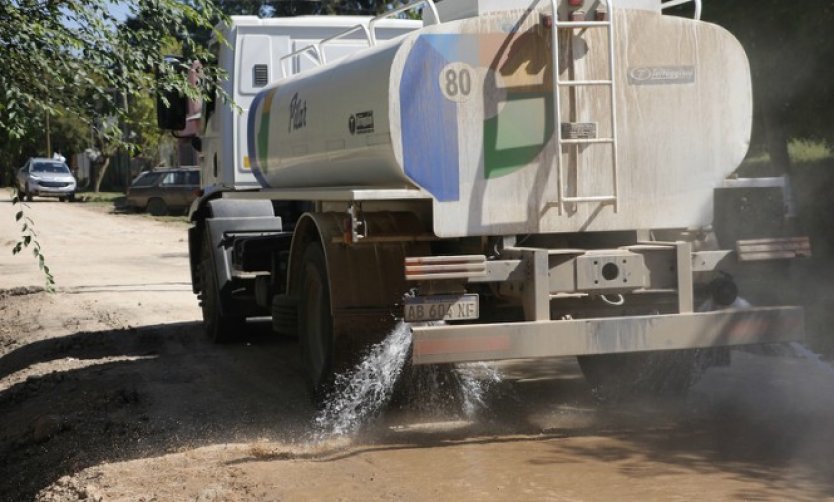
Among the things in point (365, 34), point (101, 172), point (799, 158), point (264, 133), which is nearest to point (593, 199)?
point (264, 133)

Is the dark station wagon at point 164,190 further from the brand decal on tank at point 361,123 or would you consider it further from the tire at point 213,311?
the brand decal on tank at point 361,123

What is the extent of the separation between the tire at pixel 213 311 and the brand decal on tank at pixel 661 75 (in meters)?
5.34

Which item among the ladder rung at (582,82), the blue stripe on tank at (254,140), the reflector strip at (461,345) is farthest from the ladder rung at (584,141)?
the blue stripe on tank at (254,140)

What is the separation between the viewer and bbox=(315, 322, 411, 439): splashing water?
798 cm

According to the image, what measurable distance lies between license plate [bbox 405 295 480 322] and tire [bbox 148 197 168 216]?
33.8 metres

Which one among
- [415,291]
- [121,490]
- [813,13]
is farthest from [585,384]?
[813,13]

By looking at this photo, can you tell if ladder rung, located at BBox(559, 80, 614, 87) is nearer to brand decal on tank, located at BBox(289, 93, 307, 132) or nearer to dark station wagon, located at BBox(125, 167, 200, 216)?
brand decal on tank, located at BBox(289, 93, 307, 132)

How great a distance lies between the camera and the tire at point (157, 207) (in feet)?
130

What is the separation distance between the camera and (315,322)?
8.56 metres

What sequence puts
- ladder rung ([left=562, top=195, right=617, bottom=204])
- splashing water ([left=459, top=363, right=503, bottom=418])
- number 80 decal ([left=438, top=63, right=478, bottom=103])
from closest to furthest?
number 80 decal ([left=438, top=63, right=478, bottom=103])
ladder rung ([left=562, top=195, right=617, bottom=204])
splashing water ([left=459, top=363, right=503, bottom=418])

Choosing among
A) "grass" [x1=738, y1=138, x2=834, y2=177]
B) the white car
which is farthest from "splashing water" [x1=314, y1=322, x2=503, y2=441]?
the white car

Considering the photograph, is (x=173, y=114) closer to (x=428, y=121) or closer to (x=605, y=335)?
(x=428, y=121)

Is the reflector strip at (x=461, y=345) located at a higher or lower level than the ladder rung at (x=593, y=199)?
lower

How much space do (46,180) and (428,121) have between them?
143 ft
